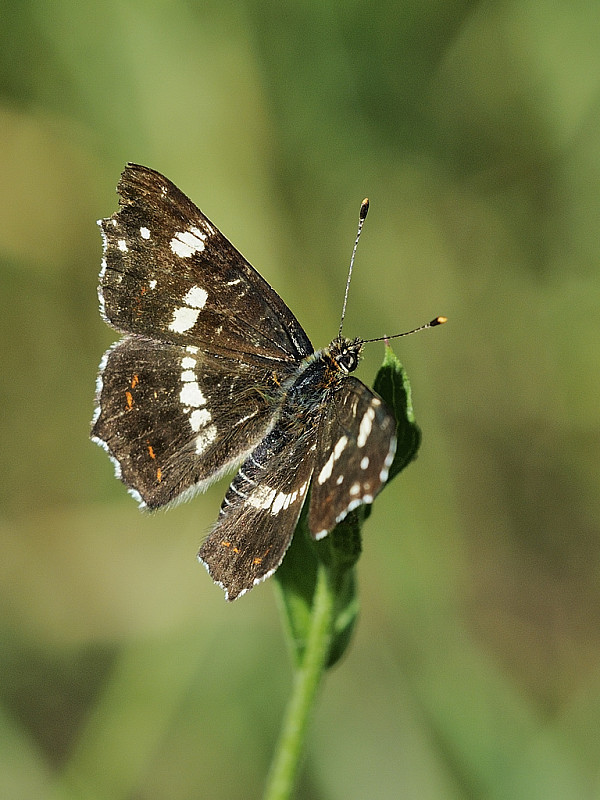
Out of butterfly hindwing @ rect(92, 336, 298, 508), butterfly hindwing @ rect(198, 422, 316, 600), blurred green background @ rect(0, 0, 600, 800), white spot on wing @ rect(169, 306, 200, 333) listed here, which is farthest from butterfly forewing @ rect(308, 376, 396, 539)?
blurred green background @ rect(0, 0, 600, 800)

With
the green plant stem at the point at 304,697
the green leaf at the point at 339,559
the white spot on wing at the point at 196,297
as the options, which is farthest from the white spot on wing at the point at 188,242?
the green plant stem at the point at 304,697

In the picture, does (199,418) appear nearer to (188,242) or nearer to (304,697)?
(188,242)

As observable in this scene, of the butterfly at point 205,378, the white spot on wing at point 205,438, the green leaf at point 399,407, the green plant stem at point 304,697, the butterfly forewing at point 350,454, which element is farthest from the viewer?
the white spot on wing at point 205,438

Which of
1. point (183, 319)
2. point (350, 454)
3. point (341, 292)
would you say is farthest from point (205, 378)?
point (341, 292)

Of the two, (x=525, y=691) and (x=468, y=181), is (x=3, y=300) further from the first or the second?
(x=525, y=691)

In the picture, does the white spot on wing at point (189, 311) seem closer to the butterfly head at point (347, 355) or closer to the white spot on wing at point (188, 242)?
the white spot on wing at point (188, 242)
